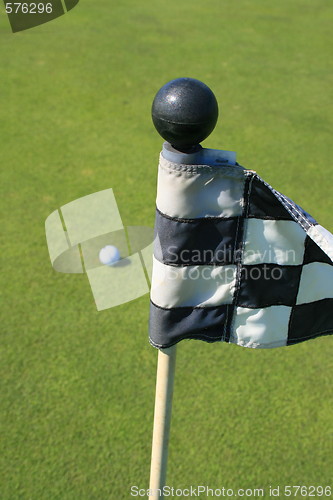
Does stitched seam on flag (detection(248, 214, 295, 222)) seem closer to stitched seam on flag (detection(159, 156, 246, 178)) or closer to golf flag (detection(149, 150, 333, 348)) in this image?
golf flag (detection(149, 150, 333, 348))

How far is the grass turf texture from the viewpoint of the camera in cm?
292

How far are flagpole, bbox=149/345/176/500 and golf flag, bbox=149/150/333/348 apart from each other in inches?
2.9

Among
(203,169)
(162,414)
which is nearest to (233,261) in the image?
(203,169)

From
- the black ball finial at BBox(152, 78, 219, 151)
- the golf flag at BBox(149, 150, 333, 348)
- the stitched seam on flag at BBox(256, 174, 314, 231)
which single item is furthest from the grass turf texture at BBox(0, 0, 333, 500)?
the black ball finial at BBox(152, 78, 219, 151)

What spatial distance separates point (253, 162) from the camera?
5.08 m

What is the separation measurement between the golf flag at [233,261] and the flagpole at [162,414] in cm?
7

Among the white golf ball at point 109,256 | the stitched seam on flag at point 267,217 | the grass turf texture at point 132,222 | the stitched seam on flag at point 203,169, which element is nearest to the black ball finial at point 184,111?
the stitched seam on flag at point 203,169

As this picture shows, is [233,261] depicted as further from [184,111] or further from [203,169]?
[184,111]

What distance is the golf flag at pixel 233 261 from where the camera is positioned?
A: 5.02ft

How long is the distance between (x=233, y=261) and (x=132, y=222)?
2775 millimetres

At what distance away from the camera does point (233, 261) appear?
168 centimetres

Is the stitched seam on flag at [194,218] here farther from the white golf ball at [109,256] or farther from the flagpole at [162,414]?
the white golf ball at [109,256]

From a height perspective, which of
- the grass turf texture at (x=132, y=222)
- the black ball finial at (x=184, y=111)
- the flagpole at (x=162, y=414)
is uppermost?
the black ball finial at (x=184, y=111)

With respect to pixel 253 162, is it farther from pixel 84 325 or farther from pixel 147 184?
pixel 84 325
